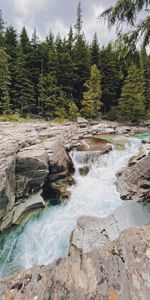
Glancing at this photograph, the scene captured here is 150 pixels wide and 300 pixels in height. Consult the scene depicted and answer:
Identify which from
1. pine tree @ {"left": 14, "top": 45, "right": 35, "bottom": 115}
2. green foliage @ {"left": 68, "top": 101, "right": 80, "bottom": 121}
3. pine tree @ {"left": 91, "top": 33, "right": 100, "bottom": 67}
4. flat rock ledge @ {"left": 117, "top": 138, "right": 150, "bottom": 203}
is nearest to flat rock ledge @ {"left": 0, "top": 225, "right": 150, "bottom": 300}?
flat rock ledge @ {"left": 117, "top": 138, "right": 150, "bottom": 203}

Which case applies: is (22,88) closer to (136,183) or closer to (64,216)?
(136,183)

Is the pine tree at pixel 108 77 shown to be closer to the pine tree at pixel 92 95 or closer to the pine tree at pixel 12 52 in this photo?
the pine tree at pixel 92 95

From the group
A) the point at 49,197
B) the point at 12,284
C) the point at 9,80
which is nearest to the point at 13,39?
the point at 9,80

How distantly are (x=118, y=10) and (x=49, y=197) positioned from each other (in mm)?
8135

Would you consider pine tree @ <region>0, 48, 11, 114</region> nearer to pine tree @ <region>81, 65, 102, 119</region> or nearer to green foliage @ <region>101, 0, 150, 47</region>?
pine tree @ <region>81, 65, 102, 119</region>

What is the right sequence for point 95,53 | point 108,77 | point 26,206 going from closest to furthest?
point 26,206, point 108,77, point 95,53

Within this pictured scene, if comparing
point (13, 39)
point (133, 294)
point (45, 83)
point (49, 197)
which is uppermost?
point (13, 39)

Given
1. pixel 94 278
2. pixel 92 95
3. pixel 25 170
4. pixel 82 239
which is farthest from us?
pixel 92 95

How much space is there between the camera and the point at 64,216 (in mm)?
8344

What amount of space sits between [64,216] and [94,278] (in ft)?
19.0

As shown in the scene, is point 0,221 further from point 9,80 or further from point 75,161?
point 9,80

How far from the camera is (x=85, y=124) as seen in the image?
23438 millimetres

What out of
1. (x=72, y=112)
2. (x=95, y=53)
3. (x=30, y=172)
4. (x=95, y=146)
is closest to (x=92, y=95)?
(x=72, y=112)

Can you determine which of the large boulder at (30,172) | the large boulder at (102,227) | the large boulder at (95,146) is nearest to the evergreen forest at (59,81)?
the large boulder at (95,146)
